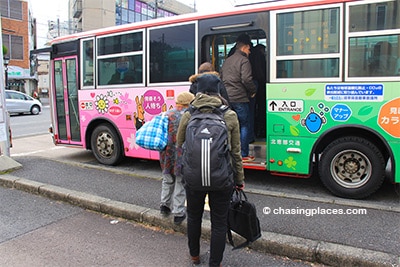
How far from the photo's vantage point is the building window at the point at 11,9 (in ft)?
116

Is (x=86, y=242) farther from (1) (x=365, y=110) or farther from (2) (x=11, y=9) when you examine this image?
(2) (x=11, y=9)

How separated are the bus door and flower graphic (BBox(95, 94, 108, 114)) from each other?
72 cm

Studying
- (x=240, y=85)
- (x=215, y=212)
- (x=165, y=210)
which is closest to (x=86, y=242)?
(x=165, y=210)

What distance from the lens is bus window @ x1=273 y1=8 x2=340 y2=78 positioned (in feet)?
16.0

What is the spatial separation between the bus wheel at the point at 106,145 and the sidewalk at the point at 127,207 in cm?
46

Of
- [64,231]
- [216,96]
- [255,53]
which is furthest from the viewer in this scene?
[255,53]

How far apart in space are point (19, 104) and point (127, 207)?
20046mm

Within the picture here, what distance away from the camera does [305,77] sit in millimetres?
5055

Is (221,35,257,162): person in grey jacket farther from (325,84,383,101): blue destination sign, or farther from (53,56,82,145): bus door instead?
(53,56,82,145): bus door

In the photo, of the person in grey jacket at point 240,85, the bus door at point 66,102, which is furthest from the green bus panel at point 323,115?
the bus door at point 66,102

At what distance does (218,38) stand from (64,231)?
421 centimetres

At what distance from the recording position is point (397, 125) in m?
4.54

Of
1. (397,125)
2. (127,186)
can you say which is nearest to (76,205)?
(127,186)

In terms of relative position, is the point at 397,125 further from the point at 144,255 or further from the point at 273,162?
the point at 144,255
